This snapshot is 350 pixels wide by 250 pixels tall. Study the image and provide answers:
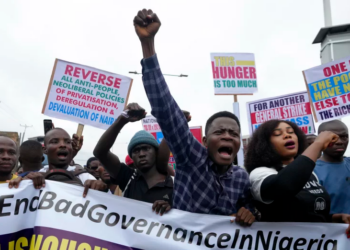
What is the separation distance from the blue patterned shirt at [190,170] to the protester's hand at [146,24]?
11 centimetres

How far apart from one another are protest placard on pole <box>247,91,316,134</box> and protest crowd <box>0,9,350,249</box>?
3.70 m

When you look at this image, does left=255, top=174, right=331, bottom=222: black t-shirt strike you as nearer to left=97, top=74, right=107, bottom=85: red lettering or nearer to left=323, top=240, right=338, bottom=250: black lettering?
left=323, top=240, right=338, bottom=250: black lettering

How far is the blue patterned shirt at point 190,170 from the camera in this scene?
5.37 feet

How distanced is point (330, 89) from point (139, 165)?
345 centimetres

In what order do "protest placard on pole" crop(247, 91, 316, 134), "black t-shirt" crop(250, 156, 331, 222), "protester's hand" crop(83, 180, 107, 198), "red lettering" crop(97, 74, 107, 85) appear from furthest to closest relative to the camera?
"protest placard on pole" crop(247, 91, 316, 134), "red lettering" crop(97, 74, 107, 85), "protester's hand" crop(83, 180, 107, 198), "black t-shirt" crop(250, 156, 331, 222)

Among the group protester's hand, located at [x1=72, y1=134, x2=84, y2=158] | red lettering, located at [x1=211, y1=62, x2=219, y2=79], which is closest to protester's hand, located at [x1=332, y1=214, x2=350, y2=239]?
protester's hand, located at [x1=72, y1=134, x2=84, y2=158]

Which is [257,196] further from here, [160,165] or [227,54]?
[227,54]

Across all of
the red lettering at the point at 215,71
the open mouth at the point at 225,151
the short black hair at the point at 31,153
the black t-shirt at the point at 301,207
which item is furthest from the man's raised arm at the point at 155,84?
the red lettering at the point at 215,71

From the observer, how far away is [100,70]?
491 cm

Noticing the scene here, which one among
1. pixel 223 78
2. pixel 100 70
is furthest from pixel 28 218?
pixel 223 78

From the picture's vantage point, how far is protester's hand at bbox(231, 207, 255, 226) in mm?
1970

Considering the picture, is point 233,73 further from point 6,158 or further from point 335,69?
point 6,158

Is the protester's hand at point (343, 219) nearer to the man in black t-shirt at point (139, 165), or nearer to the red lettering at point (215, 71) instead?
the man in black t-shirt at point (139, 165)

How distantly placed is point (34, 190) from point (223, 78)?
5.32 metres
